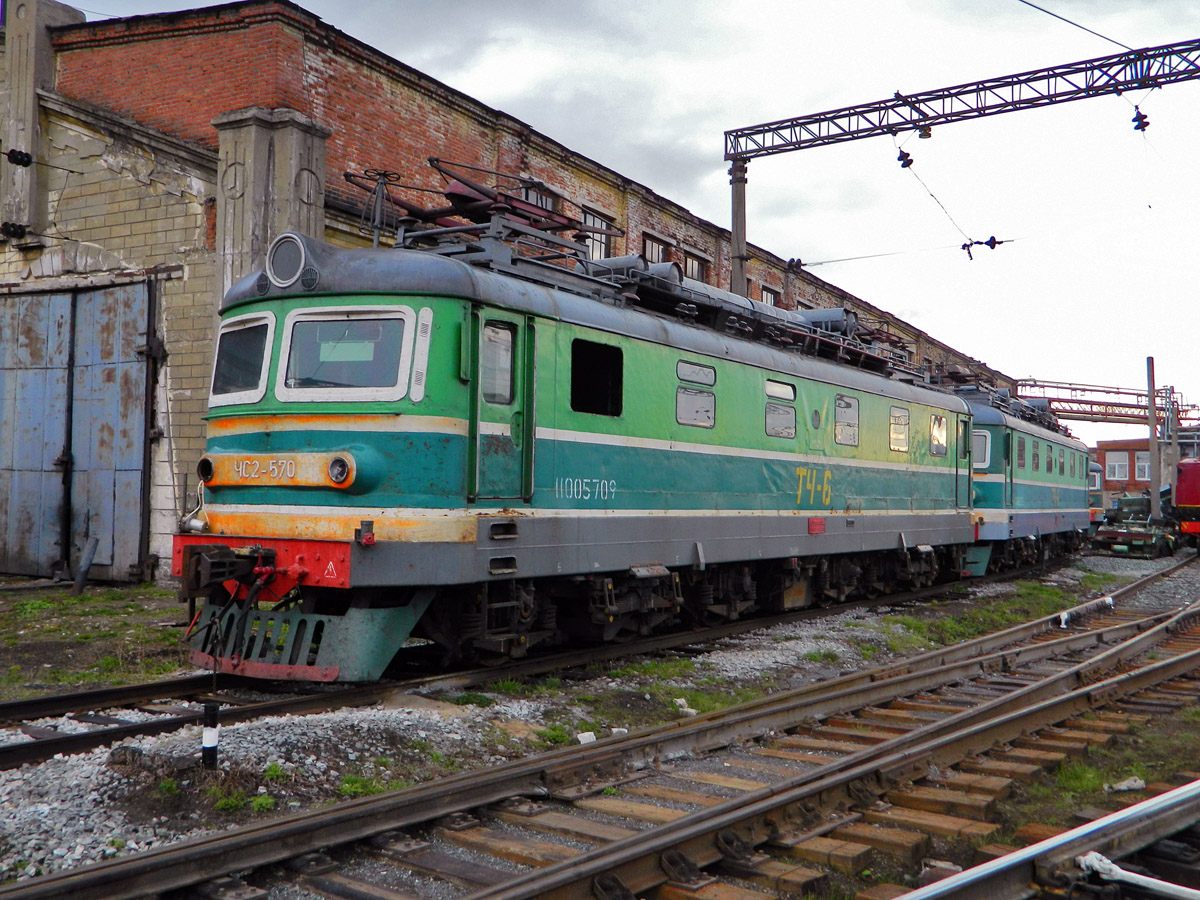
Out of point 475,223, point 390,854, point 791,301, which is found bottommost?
point 390,854

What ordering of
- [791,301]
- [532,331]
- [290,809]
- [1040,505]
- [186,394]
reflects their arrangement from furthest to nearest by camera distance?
1. [791,301]
2. [1040,505]
3. [186,394]
4. [532,331]
5. [290,809]

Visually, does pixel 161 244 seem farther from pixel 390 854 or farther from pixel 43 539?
pixel 390 854

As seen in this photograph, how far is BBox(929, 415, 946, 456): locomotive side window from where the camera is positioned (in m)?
16.4

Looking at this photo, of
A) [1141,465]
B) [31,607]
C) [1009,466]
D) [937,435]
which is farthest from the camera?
[1141,465]

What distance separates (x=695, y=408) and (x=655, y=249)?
51.1 ft

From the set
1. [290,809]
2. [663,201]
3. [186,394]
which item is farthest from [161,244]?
[663,201]

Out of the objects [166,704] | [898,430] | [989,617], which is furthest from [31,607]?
[989,617]

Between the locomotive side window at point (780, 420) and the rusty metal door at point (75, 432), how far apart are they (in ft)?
29.8

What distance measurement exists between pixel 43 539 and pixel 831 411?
1192cm

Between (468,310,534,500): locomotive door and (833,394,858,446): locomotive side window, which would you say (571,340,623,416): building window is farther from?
(833,394,858,446): locomotive side window

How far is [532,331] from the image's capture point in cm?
854

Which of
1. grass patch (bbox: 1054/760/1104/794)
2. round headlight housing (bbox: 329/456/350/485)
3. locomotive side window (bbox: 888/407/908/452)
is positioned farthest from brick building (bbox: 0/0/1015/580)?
grass patch (bbox: 1054/760/1104/794)

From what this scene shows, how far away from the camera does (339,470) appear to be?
7.47 meters

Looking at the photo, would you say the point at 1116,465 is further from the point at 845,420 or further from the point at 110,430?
the point at 110,430
